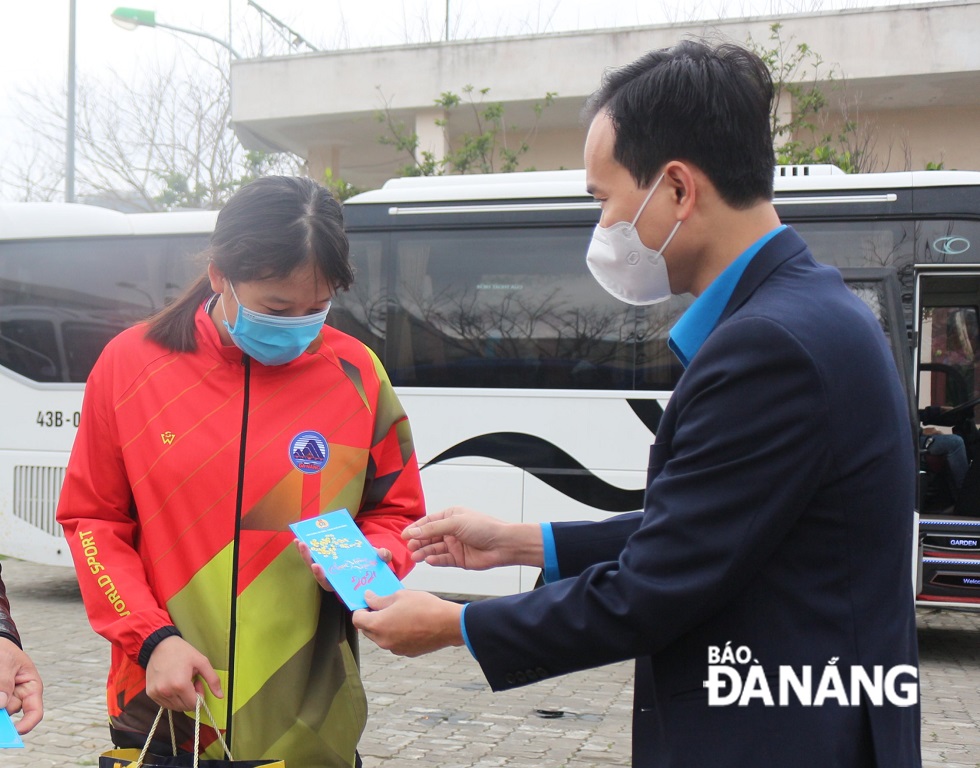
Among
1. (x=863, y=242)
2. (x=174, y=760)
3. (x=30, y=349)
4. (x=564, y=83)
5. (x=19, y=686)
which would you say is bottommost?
(x=174, y=760)

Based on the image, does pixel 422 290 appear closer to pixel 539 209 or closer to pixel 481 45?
pixel 539 209

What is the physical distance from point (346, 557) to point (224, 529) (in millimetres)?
284

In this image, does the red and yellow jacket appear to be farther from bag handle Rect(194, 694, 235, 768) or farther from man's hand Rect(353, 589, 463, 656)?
man's hand Rect(353, 589, 463, 656)

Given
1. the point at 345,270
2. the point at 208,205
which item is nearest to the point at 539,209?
the point at 345,270

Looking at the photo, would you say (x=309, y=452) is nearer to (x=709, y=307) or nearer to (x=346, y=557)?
(x=346, y=557)

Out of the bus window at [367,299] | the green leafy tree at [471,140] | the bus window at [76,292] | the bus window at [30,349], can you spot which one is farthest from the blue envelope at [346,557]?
the green leafy tree at [471,140]

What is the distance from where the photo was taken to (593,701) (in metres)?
6.43

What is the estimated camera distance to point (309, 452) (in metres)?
2.31

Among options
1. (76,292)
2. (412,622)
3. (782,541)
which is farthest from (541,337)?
(782,541)

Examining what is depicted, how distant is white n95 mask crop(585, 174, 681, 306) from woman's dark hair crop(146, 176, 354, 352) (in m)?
0.66

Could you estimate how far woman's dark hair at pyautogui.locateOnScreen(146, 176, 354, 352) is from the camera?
2.37 meters

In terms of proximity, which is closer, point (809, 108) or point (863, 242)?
point (863, 242)

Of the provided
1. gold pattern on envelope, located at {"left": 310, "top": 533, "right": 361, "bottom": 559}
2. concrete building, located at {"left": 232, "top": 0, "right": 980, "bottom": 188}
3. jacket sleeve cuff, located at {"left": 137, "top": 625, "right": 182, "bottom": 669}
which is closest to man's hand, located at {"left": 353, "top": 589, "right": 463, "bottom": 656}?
gold pattern on envelope, located at {"left": 310, "top": 533, "right": 361, "bottom": 559}

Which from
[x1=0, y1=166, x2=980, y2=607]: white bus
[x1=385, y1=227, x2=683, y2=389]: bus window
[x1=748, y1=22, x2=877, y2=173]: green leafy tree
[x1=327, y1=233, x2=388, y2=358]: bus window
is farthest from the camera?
[x1=748, y1=22, x2=877, y2=173]: green leafy tree
